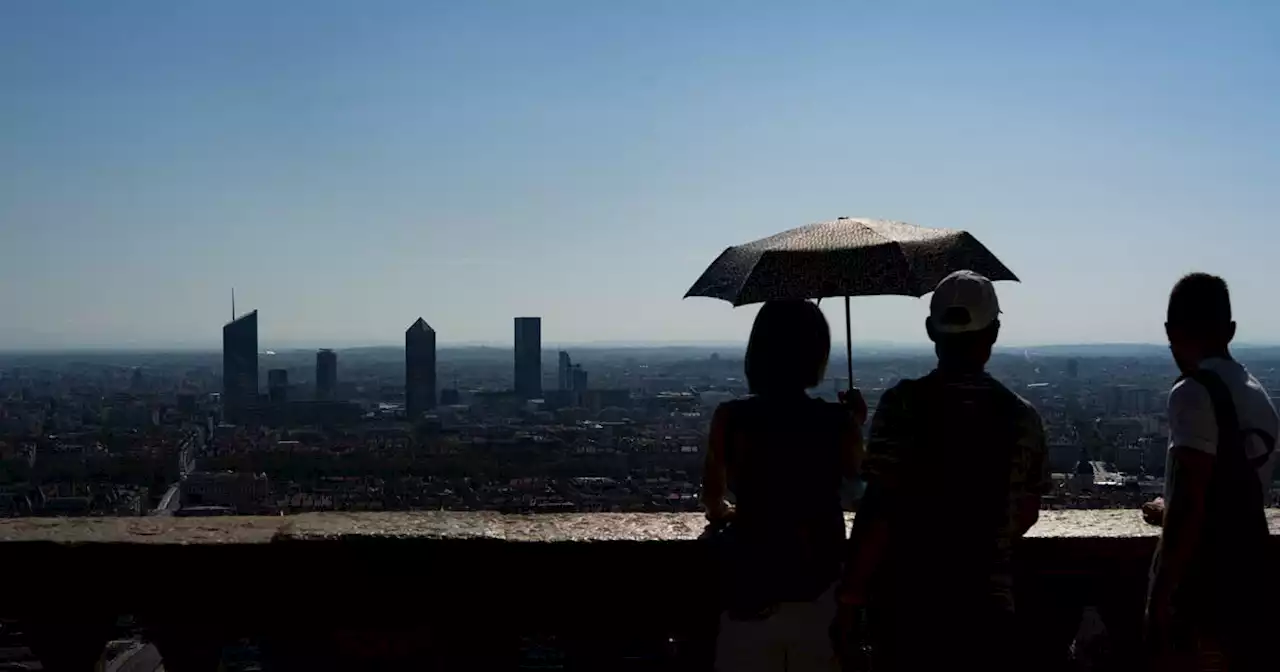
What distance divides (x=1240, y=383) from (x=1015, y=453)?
2.10 feet

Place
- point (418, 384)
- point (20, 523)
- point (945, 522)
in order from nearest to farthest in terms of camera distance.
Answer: point (945, 522), point (20, 523), point (418, 384)

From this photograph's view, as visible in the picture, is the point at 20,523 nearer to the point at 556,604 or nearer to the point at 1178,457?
the point at 556,604

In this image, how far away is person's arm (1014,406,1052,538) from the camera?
97.8 inches

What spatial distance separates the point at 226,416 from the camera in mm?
66500

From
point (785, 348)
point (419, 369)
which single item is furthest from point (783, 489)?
point (419, 369)

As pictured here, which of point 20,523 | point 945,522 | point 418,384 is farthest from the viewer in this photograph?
point 418,384

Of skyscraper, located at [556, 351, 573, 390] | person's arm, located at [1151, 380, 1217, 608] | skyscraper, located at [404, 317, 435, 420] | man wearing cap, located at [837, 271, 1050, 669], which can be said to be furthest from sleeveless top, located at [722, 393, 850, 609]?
skyscraper, located at [556, 351, 573, 390]

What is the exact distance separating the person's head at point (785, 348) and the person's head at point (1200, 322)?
2.97 feet

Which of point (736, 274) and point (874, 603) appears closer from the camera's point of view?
A: point (874, 603)

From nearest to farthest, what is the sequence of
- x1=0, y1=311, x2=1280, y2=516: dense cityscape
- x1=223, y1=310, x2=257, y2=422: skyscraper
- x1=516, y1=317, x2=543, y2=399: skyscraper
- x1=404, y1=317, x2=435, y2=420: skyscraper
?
x1=0, y1=311, x2=1280, y2=516: dense cityscape < x1=404, y1=317, x2=435, y2=420: skyscraper < x1=223, y1=310, x2=257, y2=422: skyscraper < x1=516, y1=317, x2=543, y2=399: skyscraper

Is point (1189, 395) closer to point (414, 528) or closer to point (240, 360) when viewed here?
point (414, 528)

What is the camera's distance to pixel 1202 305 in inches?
106

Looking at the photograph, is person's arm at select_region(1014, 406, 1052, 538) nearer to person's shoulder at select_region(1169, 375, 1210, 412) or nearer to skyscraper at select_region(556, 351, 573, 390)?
person's shoulder at select_region(1169, 375, 1210, 412)

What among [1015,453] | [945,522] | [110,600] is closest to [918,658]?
[945,522]
